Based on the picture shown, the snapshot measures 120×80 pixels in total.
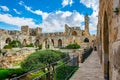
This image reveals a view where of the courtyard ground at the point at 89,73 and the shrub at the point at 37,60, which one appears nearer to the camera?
the courtyard ground at the point at 89,73

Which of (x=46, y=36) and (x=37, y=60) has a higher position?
(x=46, y=36)

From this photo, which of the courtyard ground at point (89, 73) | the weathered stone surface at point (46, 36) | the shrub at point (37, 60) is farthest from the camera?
the weathered stone surface at point (46, 36)

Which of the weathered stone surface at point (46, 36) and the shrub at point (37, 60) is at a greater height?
the weathered stone surface at point (46, 36)

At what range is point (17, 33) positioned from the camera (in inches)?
2082

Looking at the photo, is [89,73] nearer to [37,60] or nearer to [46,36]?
[37,60]

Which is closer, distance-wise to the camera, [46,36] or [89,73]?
[89,73]

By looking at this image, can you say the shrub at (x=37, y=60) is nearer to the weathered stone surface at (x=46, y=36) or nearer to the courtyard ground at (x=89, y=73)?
the courtyard ground at (x=89, y=73)

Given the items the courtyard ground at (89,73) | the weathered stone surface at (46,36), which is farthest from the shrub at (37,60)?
the weathered stone surface at (46,36)

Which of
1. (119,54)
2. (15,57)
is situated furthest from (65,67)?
(15,57)

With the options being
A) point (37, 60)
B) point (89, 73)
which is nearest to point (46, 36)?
point (37, 60)

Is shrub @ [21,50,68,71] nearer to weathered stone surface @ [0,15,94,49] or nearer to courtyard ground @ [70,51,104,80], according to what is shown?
courtyard ground @ [70,51,104,80]

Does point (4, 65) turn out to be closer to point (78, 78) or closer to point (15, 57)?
point (15, 57)

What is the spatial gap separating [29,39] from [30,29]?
8.74 metres

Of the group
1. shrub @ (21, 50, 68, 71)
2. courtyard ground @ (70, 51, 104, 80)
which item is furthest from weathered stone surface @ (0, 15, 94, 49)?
courtyard ground @ (70, 51, 104, 80)
